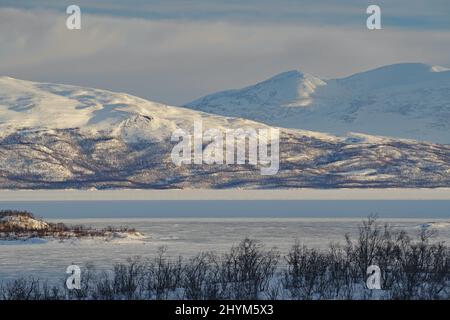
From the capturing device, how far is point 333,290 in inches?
1294

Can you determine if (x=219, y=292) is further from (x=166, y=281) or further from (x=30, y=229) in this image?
(x=30, y=229)

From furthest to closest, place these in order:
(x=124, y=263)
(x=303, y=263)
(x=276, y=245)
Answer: (x=276, y=245) < (x=124, y=263) < (x=303, y=263)

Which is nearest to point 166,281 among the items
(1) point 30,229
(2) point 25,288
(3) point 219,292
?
(3) point 219,292

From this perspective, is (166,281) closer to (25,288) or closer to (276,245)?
(25,288)

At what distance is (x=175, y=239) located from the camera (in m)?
56.4

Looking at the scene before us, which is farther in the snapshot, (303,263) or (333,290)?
(303,263)

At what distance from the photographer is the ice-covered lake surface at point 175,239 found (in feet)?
142

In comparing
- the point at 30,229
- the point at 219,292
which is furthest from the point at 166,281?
the point at 30,229

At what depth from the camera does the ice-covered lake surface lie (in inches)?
1708

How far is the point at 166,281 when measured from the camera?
110 ft
